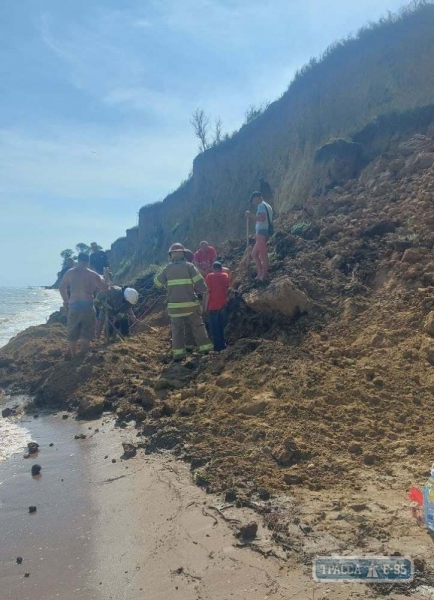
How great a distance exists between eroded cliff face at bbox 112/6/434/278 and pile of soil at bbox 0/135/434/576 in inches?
189

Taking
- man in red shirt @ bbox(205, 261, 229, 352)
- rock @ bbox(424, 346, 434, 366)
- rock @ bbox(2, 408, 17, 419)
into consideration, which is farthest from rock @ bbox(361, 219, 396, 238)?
rock @ bbox(2, 408, 17, 419)

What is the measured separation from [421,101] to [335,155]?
8.76ft

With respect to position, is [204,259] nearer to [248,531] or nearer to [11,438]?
[11,438]

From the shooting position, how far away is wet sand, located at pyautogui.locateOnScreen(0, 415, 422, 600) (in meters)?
2.89

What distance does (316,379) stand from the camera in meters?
5.47

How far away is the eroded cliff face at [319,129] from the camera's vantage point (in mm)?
14781

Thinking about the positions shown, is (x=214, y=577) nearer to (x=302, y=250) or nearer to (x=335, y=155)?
(x=302, y=250)

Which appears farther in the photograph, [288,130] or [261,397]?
[288,130]

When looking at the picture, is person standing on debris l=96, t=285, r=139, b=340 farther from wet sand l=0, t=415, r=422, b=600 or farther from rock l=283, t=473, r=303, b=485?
rock l=283, t=473, r=303, b=485

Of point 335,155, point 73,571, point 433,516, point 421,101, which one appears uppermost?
point 421,101

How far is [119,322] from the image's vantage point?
10031mm


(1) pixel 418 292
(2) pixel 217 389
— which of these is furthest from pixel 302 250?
(2) pixel 217 389

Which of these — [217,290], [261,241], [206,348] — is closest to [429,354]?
[206,348]

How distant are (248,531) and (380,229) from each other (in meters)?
6.70
